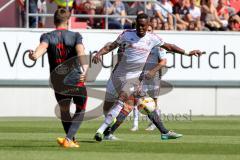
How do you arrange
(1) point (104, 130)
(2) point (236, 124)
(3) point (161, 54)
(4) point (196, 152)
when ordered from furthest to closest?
1. (2) point (236, 124)
2. (3) point (161, 54)
3. (1) point (104, 130)
4. (4) point (196, 152)

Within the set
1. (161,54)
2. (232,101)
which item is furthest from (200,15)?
(161,54)

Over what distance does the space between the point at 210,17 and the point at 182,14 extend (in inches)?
32.2

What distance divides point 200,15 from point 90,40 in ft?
11.7

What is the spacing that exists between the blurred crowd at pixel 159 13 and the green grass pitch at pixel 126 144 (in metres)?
5.05

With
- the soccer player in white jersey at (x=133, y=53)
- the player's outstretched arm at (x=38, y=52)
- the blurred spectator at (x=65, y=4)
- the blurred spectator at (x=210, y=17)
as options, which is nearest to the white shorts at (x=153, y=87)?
the soccer player in white jersey at (x=133, y=53)

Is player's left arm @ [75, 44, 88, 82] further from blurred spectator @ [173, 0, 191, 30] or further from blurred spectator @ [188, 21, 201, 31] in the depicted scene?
blurred spectator @ [188, 21, 201, 31]

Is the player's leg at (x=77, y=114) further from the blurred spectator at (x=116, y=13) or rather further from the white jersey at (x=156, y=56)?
the blurred spectator at (x=116, y=13)

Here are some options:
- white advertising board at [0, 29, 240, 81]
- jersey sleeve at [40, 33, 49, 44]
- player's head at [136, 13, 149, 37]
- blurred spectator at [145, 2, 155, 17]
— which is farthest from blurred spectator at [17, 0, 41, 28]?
jersey sleeve at [40, 33, 49, 44]

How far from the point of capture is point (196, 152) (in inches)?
549

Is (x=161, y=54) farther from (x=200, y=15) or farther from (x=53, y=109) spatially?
(x=200, y=15)

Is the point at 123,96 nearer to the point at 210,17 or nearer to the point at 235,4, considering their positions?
the point at 210,17

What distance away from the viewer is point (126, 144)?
15391mm

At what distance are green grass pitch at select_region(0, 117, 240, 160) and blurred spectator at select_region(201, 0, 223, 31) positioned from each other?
19.6 ft

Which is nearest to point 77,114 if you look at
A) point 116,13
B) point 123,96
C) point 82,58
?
point 82,58
